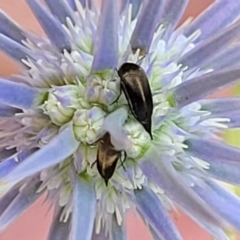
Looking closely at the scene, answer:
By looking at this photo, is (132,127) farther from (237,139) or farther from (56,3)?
(237,139)

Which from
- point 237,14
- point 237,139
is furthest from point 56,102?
point 237,139

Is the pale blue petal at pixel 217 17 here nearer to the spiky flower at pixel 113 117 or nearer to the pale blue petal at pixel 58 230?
the spiky flower at pixel 113 117

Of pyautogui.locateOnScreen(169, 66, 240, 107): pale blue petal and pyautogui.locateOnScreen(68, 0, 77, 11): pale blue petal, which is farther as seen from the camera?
pyautogui.locateOnScreen(68, 0, 77, 11): pale blue petal

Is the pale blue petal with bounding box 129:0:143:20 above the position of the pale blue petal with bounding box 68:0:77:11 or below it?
below

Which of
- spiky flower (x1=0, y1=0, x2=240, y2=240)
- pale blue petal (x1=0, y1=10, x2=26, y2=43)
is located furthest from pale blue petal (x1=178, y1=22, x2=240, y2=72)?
pale blue petal (x1=0, y1=10, x2=26, y2=43)

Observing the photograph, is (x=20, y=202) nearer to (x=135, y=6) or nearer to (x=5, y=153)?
(x=5, y=153)

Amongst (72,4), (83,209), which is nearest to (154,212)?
(83,209)

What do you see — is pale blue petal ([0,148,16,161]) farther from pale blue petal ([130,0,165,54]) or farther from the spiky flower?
pale blue petal ([130,0,165,54])
